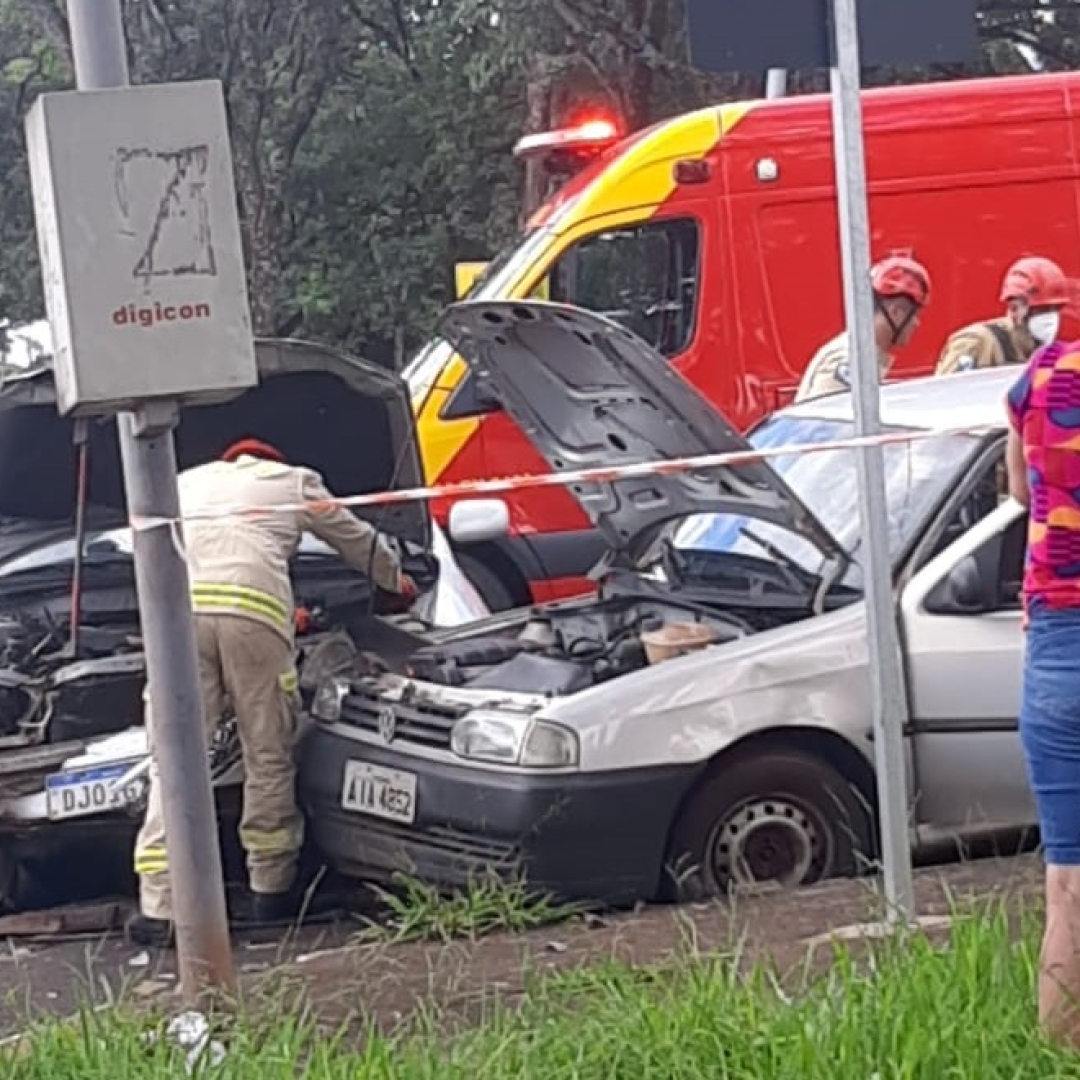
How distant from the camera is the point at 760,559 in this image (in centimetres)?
746

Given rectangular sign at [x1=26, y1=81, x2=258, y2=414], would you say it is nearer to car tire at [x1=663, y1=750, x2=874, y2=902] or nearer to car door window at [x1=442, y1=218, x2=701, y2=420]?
car tire at [x1=663, y1=750, x2=874, y2=902]

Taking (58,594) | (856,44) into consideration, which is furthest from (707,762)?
(58,594)

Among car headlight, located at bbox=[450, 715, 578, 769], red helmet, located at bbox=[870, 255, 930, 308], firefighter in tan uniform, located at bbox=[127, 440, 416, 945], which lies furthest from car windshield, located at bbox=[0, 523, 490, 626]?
red helmet, located at bbox=[870, 255, 930, 308]

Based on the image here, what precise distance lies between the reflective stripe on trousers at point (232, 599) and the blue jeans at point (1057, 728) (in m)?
3.51

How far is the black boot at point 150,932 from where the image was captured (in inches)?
275

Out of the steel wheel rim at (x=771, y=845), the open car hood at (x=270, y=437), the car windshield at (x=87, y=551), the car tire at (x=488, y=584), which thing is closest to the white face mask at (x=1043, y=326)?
Answer: the car tire at (x=488, y=584)

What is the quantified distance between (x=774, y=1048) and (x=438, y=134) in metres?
22.2

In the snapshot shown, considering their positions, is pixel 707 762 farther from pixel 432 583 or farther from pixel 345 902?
pixel 432 583

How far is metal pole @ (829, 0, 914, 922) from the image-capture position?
17.5 ft

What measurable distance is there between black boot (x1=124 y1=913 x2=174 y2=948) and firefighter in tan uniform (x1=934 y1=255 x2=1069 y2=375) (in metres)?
4.25

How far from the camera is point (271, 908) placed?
727cm

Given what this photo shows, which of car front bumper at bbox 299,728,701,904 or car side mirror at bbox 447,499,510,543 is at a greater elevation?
car side mirror at bbox 447,499,510,543

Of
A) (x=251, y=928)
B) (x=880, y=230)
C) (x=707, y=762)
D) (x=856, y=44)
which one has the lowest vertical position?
(x=251, y=928)

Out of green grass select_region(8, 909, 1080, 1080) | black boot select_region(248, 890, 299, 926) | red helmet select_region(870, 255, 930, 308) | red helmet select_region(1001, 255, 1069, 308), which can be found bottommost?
black boot select_region(248, 890, 299, 926)
